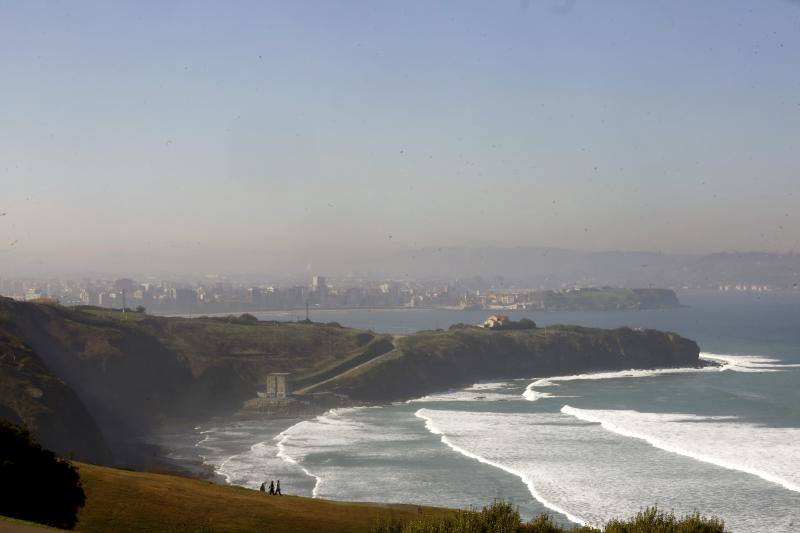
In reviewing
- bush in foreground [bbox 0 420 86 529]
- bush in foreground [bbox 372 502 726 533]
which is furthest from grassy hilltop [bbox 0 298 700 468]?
bush in foreground [bbox 372 502 726 533]

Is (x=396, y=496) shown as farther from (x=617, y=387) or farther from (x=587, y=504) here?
(x=617, y=387)

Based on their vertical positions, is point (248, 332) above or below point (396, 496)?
above

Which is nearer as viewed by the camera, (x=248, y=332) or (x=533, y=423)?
(x=533, y=423)

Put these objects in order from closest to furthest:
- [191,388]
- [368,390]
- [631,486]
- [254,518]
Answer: [254,518] → [631,486] → [191,388] → [368,390]

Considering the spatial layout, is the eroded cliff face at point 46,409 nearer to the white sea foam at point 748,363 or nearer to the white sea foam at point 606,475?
the white sea foam at point 606,475

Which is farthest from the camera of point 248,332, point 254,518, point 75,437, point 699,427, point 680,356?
point 680,356

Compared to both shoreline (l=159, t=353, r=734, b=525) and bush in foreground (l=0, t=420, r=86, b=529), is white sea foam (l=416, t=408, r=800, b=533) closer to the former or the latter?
shoreline (l=159, t=353, r=734, b=525)

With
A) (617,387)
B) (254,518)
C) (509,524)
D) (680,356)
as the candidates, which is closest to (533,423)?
(617,387)
